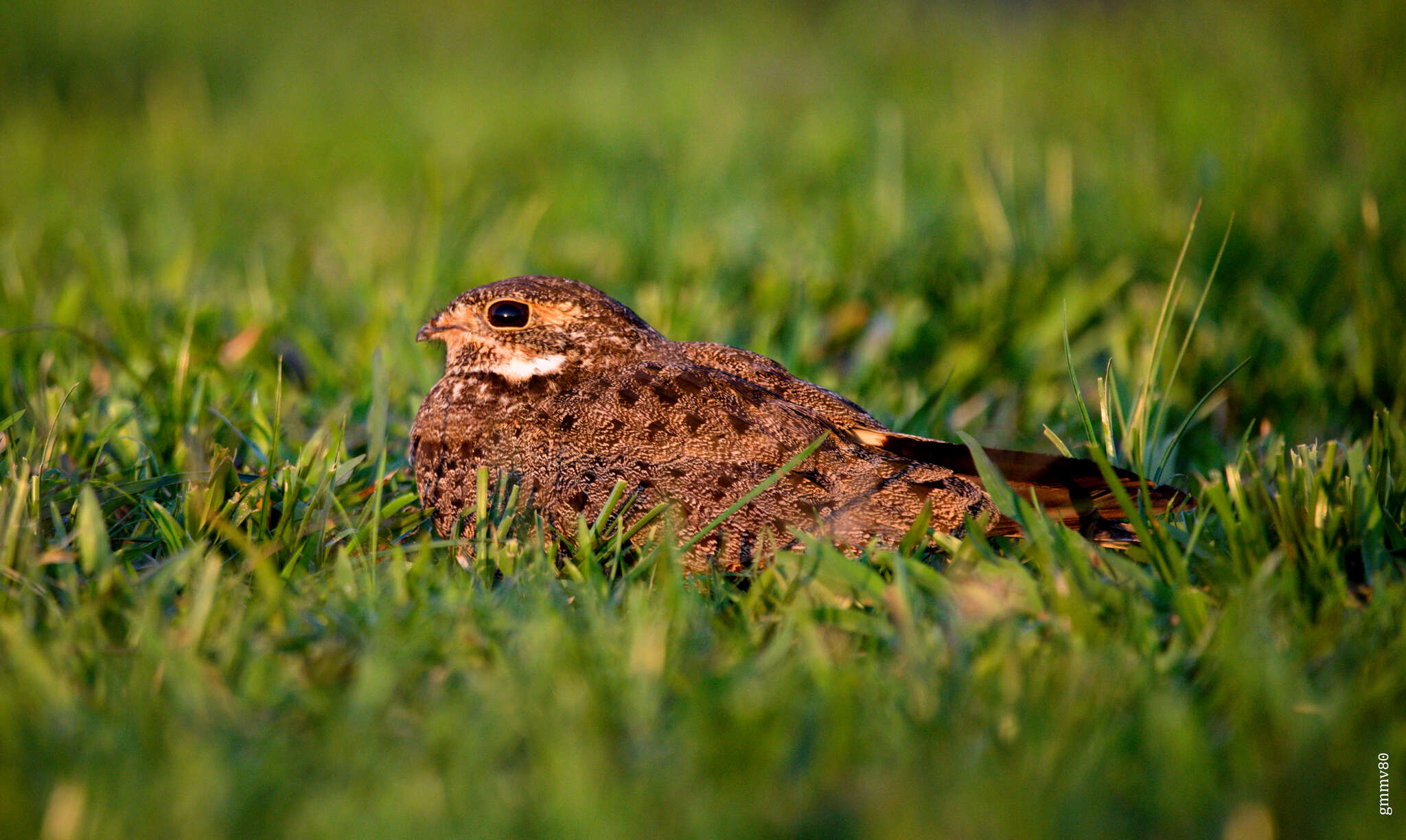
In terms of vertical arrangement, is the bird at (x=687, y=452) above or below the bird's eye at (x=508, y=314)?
below

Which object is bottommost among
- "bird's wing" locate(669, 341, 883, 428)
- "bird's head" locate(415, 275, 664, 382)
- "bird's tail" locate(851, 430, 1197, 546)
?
"bird's tail" locate(851, 430, 1197, 546)

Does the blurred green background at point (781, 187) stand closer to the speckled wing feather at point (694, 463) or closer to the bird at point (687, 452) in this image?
the bird at point (687, 452)

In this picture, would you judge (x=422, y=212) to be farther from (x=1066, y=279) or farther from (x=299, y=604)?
(x=299, y=604)

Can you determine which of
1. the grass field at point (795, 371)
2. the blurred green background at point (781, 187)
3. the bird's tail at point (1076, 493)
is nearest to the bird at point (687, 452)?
the bird's tail at point (1076, 493)

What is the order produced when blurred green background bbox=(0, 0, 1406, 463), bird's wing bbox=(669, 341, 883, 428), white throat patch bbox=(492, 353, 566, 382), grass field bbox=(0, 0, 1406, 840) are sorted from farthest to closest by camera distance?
1. blurred green background bbox=(0, 0, 1406, 463)
2. white throat patch bbox=(492, 353, 566, 382)
3. bird's wing bbox=(669, 341, 883, 428)
4. grass field bbox=(0, 0, 1406, 840)

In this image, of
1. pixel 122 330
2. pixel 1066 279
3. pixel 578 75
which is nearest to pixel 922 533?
pixel 1066 279

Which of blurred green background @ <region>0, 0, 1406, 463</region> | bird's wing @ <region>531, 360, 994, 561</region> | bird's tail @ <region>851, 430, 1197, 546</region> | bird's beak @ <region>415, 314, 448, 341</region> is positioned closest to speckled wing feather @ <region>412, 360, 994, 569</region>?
bird's wing @ <region>531, 360, 994, 561</region>

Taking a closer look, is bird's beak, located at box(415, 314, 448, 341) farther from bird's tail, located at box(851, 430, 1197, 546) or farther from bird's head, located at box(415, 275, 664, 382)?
bird's tail, located at box(851, 430, 1197, 546)
